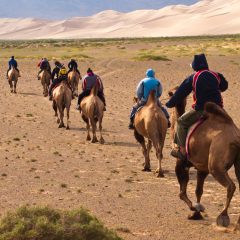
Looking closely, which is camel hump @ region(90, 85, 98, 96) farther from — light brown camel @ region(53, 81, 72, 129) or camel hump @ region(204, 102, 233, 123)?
camel hump @ region(204, 102, 233, 123)

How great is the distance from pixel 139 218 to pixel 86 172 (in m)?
3.71

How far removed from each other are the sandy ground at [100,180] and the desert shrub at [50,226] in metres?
1.10

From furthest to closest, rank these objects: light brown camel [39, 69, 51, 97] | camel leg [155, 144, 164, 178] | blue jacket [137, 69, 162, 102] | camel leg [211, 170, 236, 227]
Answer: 1. light brown camel [39, 69, 51, 97]
2. blue jacket [137, 69, 162, 102]
3. camel leg [155, 144, 164, 178]
4. camel leg [211, 170, 236, 227]

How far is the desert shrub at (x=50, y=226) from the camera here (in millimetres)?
6562

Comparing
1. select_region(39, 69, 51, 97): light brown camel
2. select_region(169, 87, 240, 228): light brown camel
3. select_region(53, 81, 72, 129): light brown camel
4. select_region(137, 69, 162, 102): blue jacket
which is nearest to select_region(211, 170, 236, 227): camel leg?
select_region(169, 87, 240, 228): light brown camel

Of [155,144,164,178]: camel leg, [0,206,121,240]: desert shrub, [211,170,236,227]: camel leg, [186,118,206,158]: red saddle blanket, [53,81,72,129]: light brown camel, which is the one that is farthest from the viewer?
[53,81,72,129]: light brown camel

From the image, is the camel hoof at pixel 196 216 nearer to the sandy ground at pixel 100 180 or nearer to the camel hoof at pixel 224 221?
the sandy ground at pixel 100 180

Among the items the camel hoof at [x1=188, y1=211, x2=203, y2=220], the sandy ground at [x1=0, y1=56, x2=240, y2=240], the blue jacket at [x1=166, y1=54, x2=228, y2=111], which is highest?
the blue jacket at [x1=166, y1=54, x2=228, y2=111]

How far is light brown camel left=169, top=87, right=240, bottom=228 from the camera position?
302 inches

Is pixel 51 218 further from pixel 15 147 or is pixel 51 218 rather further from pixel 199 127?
pixel 15 147

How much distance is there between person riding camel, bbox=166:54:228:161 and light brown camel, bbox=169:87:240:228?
25 cm

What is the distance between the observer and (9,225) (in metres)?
6.79

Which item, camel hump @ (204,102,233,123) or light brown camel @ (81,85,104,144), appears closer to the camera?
camel hump @ (204,102,233,123)

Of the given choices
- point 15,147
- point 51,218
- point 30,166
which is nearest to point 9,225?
point 51,218
